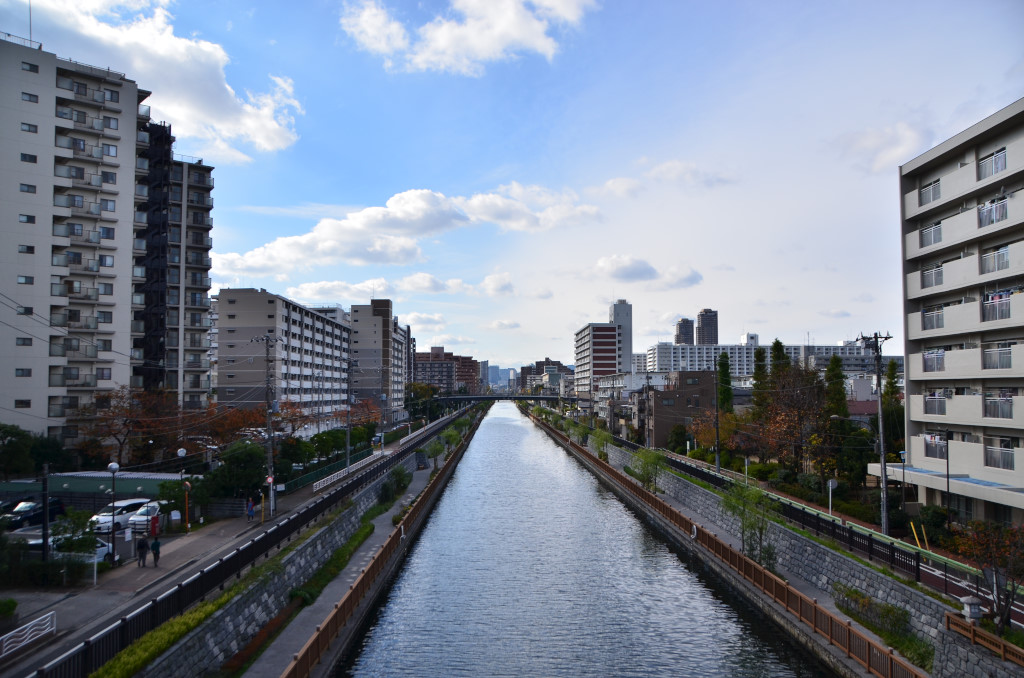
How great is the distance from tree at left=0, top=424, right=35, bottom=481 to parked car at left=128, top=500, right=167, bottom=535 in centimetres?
1385

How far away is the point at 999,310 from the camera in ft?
75.8

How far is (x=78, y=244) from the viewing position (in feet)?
157

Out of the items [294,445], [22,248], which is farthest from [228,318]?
[294,445]

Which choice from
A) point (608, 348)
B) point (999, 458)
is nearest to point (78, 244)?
point (999, 458)

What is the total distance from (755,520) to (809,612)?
6425 mm

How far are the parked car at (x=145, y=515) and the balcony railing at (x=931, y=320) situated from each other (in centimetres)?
3605

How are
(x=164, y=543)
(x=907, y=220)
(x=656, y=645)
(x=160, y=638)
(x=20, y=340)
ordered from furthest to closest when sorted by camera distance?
(x=20, y=340)
(x=907, y=220)
(x=164, y=543)
(x=656, y=645)
(x=160, y=638)

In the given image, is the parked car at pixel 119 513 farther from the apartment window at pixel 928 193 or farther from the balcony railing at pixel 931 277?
the apartment window at pixel 928 193

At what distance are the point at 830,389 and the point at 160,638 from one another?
1685 inches

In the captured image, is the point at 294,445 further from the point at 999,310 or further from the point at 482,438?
the point at 482,438

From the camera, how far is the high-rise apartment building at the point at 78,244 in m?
44.6

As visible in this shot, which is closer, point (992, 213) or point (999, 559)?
point (999, 559)

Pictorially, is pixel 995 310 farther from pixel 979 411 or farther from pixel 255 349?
pixel 255 349

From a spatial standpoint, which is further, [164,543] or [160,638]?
[164,543]
